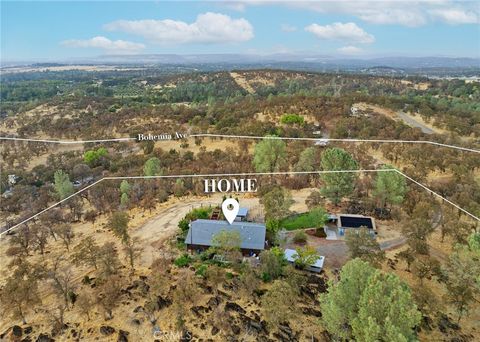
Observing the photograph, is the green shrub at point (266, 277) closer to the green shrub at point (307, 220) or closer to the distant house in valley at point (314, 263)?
the distant house in valley at point (314, 263)

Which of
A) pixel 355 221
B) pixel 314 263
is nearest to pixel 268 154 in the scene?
pixel 355 221

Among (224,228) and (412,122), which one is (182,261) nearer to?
(224,228)

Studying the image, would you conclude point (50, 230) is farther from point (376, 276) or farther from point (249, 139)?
point (249, 139)

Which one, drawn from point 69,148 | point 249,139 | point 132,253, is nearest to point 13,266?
point 132,253
